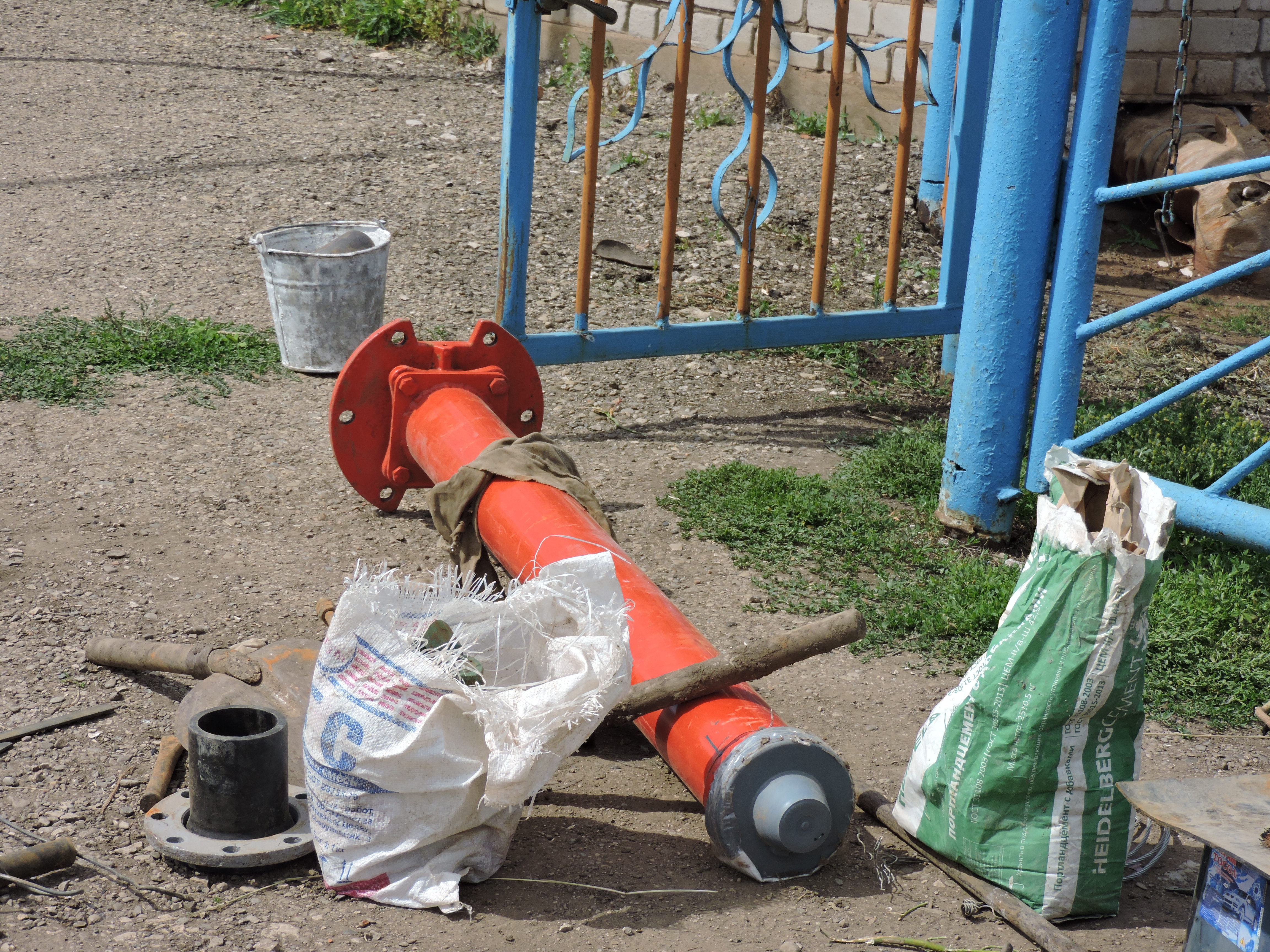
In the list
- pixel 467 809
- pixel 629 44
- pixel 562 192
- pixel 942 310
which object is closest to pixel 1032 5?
pixel 942 310

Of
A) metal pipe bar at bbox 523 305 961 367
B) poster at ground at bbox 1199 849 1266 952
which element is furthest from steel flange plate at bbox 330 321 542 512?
poster at ground at bbox 1199 849 1266 952

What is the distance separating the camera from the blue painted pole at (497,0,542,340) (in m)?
3.69

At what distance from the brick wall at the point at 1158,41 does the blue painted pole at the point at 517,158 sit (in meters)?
3.89

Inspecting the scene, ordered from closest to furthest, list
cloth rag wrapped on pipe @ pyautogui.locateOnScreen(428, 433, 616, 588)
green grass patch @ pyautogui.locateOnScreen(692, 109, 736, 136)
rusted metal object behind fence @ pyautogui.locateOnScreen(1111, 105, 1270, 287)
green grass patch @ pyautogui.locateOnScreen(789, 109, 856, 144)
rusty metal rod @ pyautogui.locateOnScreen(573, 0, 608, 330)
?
cloth rag wrapped on pipe @ pyautogui.locateOnScreen(428, 433, 616, 588)
rusty metal rod @ pyautogui.locateOnScreen(573, 0, 608, 330)
rusted metal object behind fence @ pyautogui.locateOnScreen(1111, 105, 1270, 287)
green grass patch @ pyautogui.locateOnScreen(789, 109, 856, 144)
green grass patch @ pyautogui.locateOnScreen(692, 109, 736, 136)

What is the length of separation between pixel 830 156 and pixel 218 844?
10.2 feet

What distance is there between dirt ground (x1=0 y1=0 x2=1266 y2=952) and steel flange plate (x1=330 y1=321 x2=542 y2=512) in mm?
176

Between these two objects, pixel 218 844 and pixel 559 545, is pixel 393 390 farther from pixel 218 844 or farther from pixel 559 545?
pixel 218 844

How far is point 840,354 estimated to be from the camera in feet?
17.3

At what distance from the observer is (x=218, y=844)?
2219 mm

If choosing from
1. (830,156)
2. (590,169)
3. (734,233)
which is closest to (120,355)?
(590,169)

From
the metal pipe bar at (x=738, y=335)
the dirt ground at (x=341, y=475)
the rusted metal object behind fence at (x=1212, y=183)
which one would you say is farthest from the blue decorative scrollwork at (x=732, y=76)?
the rusted metal object behind fence at (x=1212, y=183)

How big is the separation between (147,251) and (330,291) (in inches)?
71.4

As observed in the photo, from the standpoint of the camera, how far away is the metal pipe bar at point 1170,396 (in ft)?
10.00

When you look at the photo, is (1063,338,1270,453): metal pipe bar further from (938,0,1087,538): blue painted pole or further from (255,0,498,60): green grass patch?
(255,0,498,60): green grass patch
